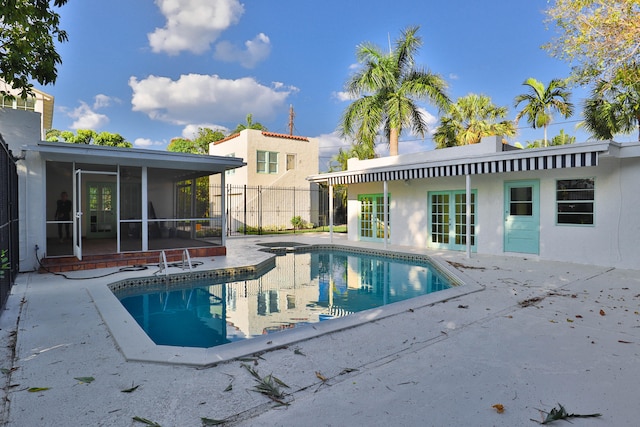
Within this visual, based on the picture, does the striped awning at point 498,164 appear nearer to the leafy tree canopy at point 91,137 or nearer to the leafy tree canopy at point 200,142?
the leafy tree canopy at point 91,137

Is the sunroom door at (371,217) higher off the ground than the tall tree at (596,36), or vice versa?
the tall tree at (596,36)

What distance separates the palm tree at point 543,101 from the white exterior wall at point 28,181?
2451 centimetres

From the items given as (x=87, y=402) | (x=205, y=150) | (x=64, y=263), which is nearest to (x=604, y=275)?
(x=87, y=402)

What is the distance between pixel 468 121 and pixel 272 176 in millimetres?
13234

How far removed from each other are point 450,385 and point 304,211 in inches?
837

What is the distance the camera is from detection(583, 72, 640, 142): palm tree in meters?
16.2

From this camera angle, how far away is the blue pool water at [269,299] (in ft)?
18.7

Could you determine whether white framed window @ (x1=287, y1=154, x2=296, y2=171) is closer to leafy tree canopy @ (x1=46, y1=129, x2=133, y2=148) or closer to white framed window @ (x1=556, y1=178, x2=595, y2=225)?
leafy tree canopy @ (x1=46, y1=129, x2=133, y2=148)

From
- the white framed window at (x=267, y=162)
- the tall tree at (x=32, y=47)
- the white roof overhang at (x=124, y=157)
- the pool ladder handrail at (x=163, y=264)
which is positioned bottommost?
the pool ladder handrail at (x=163, y=264)

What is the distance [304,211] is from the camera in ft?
79.7

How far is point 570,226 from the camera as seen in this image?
10.2 m

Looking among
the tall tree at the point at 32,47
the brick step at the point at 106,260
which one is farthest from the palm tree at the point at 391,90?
the tall tree at the point at 32,47

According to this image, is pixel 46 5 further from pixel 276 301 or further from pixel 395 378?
pixel 395 378

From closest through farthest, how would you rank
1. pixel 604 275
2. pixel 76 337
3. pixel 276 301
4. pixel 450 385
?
pixel 450 385 < pixel 76 337 < pixel 276 301 < pixel 604 275
